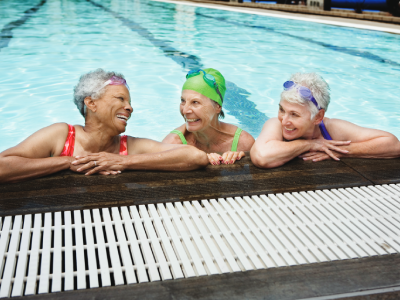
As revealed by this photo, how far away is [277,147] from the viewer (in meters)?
3.11

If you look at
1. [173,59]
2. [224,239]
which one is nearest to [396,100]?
[173,59]

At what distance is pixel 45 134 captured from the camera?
2863 mm

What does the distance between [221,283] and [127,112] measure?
1.66m

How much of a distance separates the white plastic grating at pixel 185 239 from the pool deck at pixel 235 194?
67 mm

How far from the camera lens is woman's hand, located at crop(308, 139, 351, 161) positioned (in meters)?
3.35

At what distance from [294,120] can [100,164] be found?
157 cm

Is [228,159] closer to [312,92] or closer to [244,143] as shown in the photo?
[244,143]

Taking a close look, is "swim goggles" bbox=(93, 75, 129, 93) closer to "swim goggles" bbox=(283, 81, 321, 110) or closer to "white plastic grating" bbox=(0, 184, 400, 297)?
"white plastic grating" bbox=(0, 184, 400, 297)

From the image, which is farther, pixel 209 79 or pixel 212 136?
pixel 212 136

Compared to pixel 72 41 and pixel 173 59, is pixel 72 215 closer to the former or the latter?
pixel 173 59

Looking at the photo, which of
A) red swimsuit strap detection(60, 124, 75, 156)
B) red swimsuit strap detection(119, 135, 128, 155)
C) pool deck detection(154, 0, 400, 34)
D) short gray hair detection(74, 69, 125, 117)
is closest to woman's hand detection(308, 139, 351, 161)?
red swimsuit strap detection(119, 135, 128, 155)

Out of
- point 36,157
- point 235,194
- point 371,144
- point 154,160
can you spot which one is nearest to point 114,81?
point 154,160

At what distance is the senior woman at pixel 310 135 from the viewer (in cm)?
312

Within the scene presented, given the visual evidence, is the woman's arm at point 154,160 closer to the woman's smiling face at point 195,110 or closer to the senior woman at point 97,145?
the senior woman at point 97,145
